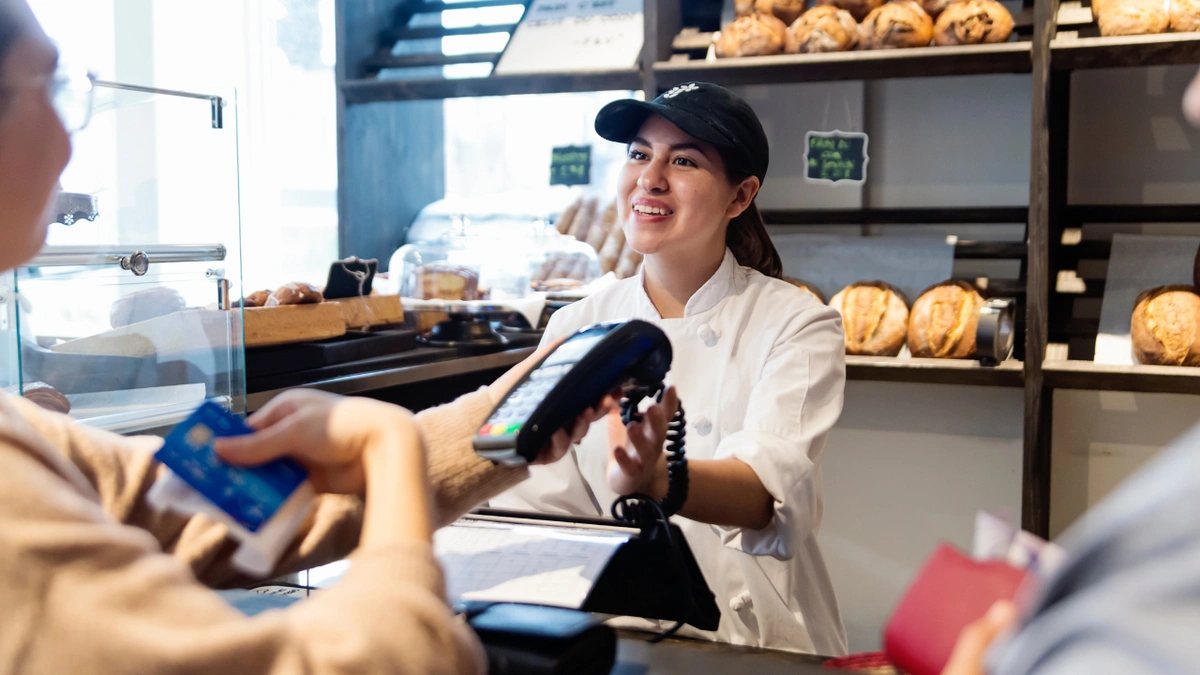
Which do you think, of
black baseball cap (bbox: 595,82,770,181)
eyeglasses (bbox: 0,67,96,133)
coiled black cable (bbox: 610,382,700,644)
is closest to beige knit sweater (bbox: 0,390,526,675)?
eyeglasses (bbox: 0,67,96,133)

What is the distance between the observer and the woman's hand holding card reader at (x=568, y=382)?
2.54 ft

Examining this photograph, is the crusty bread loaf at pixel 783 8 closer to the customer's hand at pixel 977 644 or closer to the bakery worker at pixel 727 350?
the bakery worker at pixel 727 350

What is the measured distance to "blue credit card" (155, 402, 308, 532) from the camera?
57 centimetres

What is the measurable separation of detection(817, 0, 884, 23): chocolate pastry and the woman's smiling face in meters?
1.00

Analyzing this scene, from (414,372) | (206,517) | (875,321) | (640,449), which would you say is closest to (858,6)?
(875,321)

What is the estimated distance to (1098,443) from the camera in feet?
8.42

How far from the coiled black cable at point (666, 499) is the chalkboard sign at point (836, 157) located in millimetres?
1432

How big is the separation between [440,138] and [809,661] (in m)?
2.82

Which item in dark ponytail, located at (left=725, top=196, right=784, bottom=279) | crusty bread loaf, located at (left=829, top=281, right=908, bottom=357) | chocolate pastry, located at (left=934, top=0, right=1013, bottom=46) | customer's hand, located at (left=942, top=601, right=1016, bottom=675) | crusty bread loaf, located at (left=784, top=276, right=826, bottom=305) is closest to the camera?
customer's hand, located at (left=942, top=601, right=1016, bottom=675)

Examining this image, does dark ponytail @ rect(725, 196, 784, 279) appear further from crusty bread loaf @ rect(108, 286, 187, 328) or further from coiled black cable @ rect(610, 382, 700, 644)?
crusty bread loaf @ rect(108, 286, 187, 328)

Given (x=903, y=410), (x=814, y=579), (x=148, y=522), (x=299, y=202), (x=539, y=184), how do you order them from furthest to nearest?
(x=539, y=184), (x=299, y=202), (x=903, y=410), (x=814, y=579), (x=148, y=522)

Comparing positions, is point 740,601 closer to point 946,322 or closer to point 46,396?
point 46,396

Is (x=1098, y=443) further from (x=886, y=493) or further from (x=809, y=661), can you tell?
(x=809, y=661)

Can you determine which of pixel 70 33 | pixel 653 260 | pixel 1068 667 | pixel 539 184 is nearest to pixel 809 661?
pixel 1068 667
